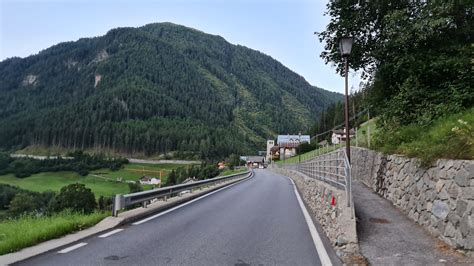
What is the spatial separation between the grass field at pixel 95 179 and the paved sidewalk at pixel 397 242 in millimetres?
91103

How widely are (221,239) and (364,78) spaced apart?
13352 mm

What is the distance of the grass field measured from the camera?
107 m

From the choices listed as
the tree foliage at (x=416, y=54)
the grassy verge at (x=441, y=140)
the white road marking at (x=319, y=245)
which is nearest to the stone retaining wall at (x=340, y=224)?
the white road marking at (x=319, y=245)

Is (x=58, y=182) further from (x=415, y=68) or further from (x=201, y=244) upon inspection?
(x=201, y=244)

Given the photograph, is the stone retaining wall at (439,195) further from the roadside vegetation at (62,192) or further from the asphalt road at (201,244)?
the roadside vegetation at (62,192)

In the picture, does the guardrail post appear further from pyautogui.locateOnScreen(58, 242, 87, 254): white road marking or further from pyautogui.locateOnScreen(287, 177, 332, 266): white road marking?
pyautogui.locateOnScreen(287, 177, 332, 266): white road marking

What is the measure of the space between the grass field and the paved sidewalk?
91.1m

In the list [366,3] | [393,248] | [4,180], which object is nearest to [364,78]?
[366,3]

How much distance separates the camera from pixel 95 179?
129m

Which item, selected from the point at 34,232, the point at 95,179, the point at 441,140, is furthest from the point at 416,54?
the point at 95,179

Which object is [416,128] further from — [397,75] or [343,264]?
[343,264]

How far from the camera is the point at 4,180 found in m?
129

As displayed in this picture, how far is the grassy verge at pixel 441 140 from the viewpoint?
770cm

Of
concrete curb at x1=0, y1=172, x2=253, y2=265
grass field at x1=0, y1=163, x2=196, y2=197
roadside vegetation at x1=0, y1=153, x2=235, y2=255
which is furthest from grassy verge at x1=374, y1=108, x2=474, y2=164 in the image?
grass field at x1=0, y1=163, x2=196, y2=197
